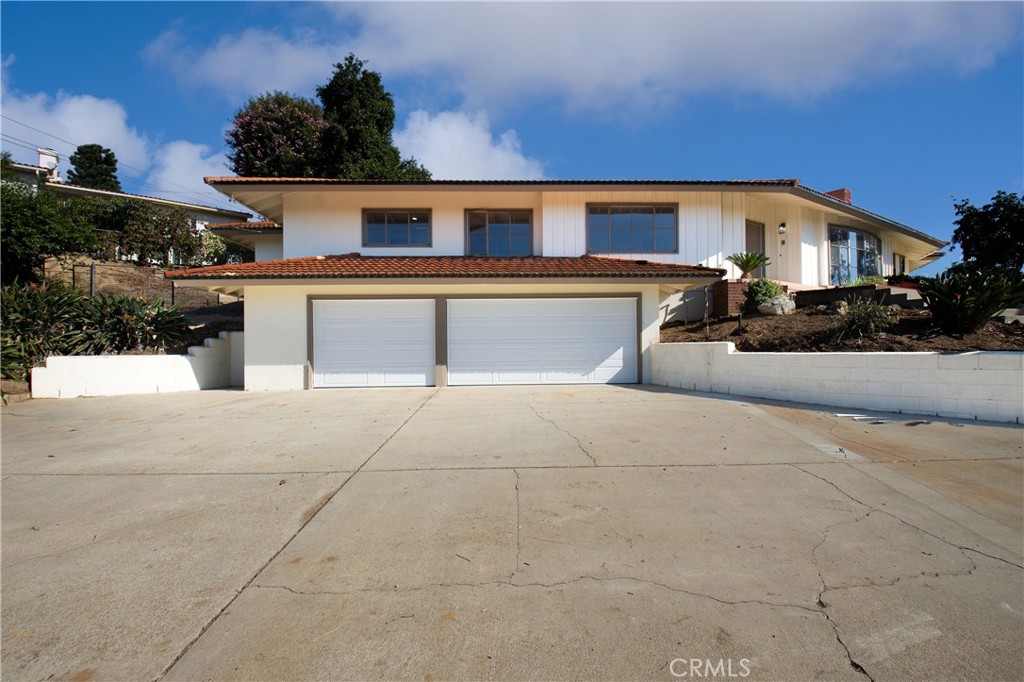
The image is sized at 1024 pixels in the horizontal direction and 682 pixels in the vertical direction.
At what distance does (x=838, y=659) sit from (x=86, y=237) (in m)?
24.6

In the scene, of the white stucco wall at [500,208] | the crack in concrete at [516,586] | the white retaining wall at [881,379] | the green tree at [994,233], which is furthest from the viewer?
the green tree at [994,233]

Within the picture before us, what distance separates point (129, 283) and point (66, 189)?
20242 millimetres

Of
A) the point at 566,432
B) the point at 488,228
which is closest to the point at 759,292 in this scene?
the point at 488,228

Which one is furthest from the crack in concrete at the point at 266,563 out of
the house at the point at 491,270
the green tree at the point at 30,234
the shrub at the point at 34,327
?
the green tree at the point at 30,234

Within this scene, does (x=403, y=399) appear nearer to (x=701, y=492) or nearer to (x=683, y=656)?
(x=701, y=492)

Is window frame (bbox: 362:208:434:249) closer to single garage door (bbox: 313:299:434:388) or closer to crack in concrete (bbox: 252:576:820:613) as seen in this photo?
single garage door (bbox: 313:299:434:388)

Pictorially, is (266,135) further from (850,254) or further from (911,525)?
(911,525)

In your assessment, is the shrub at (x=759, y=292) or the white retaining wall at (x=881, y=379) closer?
the white retaining wall at (x=881, y=379)

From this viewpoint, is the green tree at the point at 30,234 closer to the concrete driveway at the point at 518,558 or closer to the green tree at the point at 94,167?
the concrete driveway at the point at 518,558

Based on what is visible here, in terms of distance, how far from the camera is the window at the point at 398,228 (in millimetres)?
13930

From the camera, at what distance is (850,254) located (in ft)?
55.4

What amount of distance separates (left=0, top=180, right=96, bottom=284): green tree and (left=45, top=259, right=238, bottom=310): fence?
2.06 feet

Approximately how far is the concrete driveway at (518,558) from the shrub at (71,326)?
615cm

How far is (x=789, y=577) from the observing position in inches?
111
